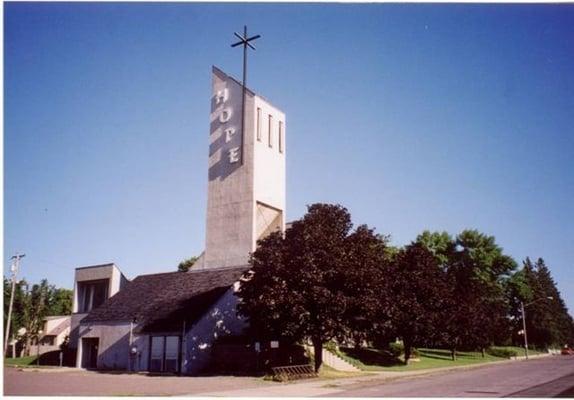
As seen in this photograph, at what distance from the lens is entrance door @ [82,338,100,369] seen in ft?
136

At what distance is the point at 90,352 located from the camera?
42.3 meters

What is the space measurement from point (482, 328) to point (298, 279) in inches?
1445

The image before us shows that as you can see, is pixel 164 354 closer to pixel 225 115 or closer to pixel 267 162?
pixel 267 162

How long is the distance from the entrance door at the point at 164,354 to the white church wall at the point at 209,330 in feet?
3.44

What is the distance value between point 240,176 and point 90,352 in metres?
19.8

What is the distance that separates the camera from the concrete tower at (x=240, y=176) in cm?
4347

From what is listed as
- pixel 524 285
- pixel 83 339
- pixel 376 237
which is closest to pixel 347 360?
pixel 376 237

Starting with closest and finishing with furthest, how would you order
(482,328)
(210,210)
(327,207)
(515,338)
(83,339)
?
(327,207) → (83,339) → (210,210) → (482,328) → (515,338)

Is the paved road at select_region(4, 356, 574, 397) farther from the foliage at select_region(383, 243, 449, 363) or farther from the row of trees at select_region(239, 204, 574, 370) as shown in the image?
the foliage at select_region(383, 243, 449, 363)

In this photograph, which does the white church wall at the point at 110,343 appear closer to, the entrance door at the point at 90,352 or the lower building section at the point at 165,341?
the lower building section at the point at 165,341

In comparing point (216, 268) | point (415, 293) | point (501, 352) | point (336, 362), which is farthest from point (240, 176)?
point (501, 352)

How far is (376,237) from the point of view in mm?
33375

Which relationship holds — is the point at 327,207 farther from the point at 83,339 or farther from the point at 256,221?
the point at 83,339

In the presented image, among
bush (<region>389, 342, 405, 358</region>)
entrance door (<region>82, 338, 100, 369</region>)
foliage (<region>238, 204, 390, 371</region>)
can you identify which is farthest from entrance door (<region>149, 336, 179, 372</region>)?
bush (<region>389, 342, 405, 358</region>)
